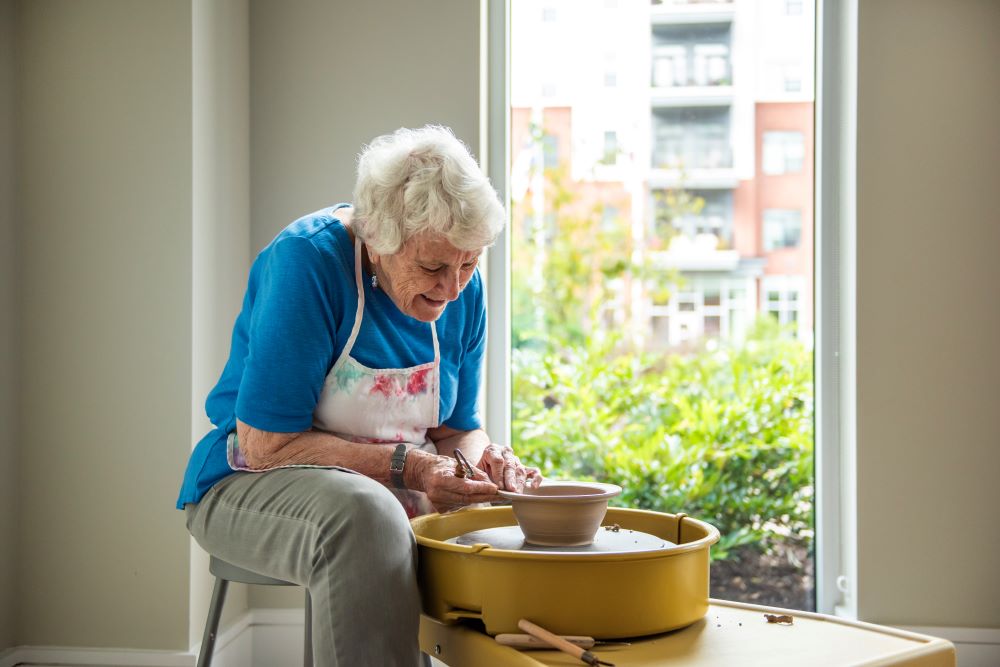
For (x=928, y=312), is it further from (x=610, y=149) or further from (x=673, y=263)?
(x=610, y=149)

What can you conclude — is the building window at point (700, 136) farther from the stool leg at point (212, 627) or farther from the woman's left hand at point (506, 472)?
the stool leg at point (212, 627)

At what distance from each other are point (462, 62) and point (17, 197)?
1.24m

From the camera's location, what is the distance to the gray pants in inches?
54.3

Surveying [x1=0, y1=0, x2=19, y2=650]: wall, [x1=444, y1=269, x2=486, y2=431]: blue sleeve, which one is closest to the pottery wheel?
[x1=444, y1=269, x2=486, y2=431]: blue sleeve

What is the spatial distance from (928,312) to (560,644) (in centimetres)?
176

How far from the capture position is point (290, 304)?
163 centimetres

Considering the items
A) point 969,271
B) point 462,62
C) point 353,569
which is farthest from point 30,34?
point 969,271

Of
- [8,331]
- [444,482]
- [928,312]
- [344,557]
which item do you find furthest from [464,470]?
[928,312]

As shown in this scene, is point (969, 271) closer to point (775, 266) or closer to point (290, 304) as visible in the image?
point (775, 266)

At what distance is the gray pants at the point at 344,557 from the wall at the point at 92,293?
90cm

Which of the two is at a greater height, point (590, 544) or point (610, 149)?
point (610, 149)

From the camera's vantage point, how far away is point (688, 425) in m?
2.88

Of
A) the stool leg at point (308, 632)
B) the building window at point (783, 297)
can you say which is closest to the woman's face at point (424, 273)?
the stool leg at point (308, 632)

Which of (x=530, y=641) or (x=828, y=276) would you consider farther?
(x=828, y=276)
